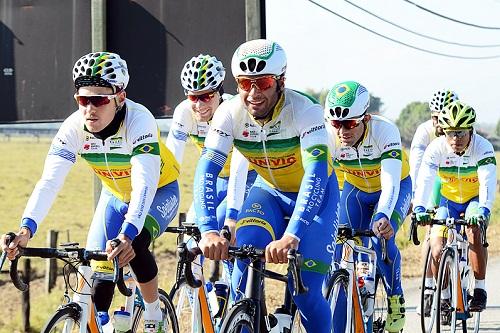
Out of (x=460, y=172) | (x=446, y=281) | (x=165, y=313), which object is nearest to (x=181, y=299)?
(x=165, y=313)

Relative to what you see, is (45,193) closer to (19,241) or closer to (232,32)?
(19,241)

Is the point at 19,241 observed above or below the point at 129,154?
below

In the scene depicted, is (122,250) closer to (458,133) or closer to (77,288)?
(77,288)

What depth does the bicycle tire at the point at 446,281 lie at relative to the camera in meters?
8.88

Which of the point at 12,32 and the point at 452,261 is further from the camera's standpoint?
the point at 12,32

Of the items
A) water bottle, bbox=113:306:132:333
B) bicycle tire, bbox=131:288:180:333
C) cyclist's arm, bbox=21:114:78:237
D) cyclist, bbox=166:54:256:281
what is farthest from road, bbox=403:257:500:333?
cyclist's arm, bbox=21:114:78:237

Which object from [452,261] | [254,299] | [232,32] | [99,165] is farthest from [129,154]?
[232,32]

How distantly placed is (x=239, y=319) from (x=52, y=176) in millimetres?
1677

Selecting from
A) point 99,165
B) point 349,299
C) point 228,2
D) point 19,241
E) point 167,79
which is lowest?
point 349,299

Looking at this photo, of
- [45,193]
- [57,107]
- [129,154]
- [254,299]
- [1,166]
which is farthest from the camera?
[1,166]

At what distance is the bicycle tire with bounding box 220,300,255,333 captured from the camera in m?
5.00

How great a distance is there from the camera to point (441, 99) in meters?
11.6

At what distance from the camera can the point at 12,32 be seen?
1205 cm

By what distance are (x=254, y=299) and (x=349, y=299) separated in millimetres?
1823
